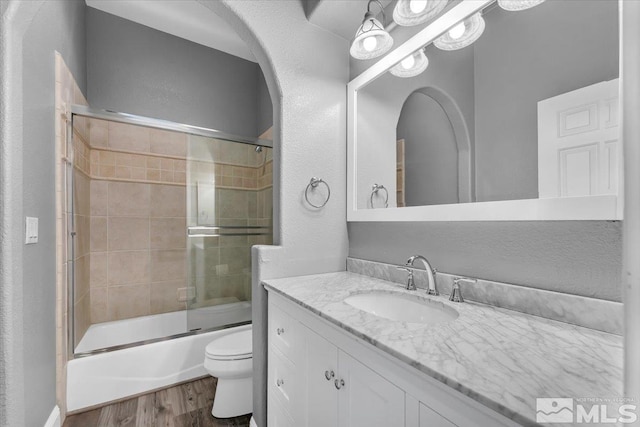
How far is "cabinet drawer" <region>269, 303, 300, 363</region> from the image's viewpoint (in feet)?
3.93

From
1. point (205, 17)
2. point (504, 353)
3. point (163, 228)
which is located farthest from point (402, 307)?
point (205, 17)

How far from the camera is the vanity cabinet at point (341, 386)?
614 mm

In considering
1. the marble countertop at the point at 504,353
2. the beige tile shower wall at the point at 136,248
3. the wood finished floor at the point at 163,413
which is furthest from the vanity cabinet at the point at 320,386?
the beige tile shower wall at the point at 136,248

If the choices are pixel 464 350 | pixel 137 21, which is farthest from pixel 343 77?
pixel 137 21

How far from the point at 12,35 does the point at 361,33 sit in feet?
4.61

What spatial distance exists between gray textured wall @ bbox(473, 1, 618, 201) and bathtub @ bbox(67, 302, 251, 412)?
218cm

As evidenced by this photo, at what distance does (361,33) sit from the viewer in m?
1.34

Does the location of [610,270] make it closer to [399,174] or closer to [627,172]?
[627,172]

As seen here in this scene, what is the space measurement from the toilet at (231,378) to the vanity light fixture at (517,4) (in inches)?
81.6

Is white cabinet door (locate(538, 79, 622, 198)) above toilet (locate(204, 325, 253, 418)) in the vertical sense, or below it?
above

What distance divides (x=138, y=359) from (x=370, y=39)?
245cm

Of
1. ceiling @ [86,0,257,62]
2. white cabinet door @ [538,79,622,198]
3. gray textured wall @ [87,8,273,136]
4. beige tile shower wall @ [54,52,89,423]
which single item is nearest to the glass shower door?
gray textured wall @ [87,8,273,136]

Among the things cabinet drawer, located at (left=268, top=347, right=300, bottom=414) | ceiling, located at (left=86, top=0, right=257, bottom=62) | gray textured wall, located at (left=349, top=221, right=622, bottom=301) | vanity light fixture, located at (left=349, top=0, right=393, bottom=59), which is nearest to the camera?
gray textured wall, located at (left=349, top=221, right=622, bottom=301)

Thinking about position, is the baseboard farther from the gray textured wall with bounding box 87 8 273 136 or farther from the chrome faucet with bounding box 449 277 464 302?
the gray textured wall with bounding box 87 8 273 136
